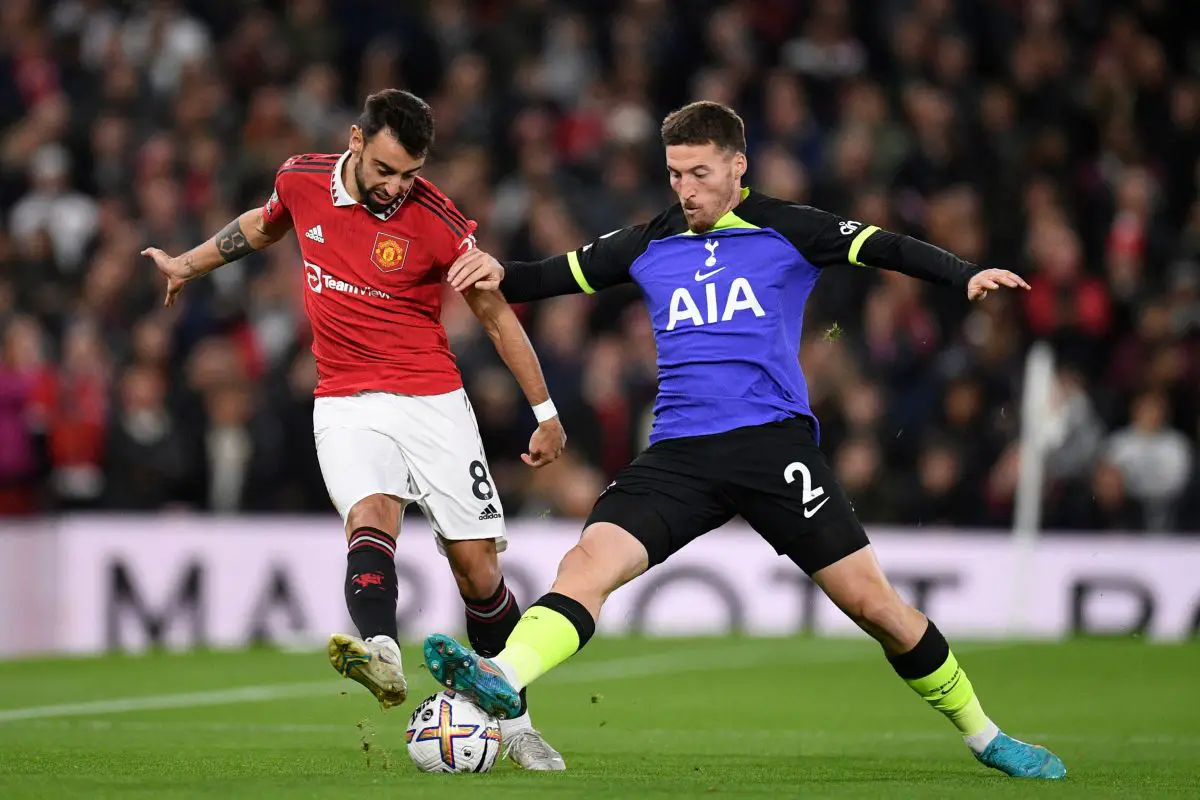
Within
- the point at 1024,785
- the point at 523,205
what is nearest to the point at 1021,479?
the point at 523,205

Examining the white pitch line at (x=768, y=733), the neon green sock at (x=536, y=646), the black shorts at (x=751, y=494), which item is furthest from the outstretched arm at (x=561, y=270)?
the white pitch line at (x=768, y=733)

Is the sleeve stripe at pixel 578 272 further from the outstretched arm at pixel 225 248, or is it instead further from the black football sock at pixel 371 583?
the outstretched arm at pixel 225 248

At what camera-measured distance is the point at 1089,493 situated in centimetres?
1536

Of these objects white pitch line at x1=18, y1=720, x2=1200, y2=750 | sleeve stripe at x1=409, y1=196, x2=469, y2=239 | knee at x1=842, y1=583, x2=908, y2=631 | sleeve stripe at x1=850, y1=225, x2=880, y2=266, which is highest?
sleeve stripe at x1=409, y1=196, x2=469, y2=239

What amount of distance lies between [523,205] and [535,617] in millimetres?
11077

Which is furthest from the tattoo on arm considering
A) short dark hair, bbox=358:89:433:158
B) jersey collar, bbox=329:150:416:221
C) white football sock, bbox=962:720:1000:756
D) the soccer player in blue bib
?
white football sock, bbox=962:720:1000:756

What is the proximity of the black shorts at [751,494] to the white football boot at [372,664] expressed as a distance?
87cm

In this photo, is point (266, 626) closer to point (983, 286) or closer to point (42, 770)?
point (42, 770)

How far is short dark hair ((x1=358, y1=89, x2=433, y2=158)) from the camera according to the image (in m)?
7.37

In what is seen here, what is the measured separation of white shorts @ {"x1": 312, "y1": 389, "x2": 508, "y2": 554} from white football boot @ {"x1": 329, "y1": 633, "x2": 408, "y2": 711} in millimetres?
932

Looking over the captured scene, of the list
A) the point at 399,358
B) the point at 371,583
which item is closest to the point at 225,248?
the point at 399,358

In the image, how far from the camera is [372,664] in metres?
6.67

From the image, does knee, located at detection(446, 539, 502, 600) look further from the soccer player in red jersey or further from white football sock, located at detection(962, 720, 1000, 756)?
white football sock, located at detection(962, 720, 1000, 756)

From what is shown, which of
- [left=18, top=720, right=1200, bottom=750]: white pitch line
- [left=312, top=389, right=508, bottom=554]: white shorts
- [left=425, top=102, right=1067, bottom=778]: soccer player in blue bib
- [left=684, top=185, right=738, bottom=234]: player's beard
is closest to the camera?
[left=425, top=102, right=1067, bottom=778]: soccer player in blue bib
